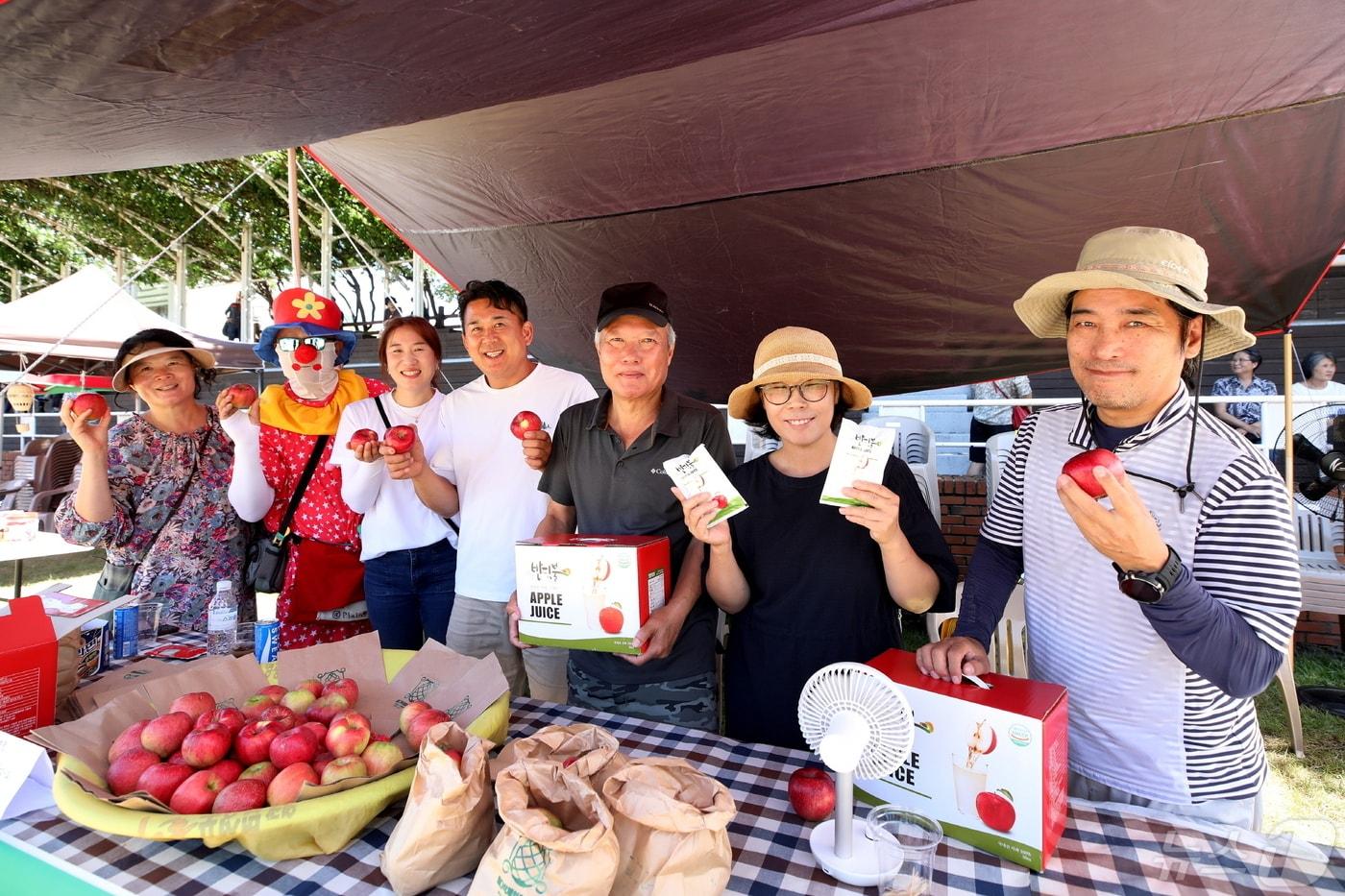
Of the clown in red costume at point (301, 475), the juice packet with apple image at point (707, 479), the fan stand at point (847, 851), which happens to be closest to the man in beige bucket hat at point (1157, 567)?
the fan stand at point (847, 851)

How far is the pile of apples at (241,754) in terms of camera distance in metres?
1.26

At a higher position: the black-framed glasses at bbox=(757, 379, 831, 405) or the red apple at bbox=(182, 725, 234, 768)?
the black-framed glasses at bbox=(757, 379, 831, 405)

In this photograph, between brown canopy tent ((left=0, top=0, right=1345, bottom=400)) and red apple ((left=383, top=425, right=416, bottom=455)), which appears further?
red apple ((left=383, top=425, right=416, bottom=455))

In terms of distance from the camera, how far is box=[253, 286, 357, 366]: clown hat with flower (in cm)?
309

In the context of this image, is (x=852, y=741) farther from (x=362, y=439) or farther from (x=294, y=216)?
(x=294, y=216)

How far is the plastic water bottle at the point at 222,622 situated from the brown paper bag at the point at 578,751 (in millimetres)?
1580

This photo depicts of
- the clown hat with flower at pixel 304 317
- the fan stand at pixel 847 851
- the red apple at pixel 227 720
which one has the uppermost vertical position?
the clown hat with flower at pixel 304 317

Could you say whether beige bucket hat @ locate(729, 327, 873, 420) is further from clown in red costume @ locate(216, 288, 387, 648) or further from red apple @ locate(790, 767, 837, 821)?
clown in red costume @ locate(216, 288, 387, 648)

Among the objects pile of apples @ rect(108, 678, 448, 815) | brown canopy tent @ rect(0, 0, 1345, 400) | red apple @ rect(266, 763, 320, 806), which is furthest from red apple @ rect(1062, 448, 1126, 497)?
red apple @ rect(266, 763, 320, 806)

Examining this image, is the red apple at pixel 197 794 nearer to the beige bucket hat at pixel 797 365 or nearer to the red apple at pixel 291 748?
the red apple at pixel 291 748

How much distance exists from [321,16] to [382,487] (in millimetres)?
1728

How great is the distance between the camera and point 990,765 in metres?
1.27

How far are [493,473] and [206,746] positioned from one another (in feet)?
4.90

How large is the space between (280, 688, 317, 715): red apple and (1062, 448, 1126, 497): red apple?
170cm
